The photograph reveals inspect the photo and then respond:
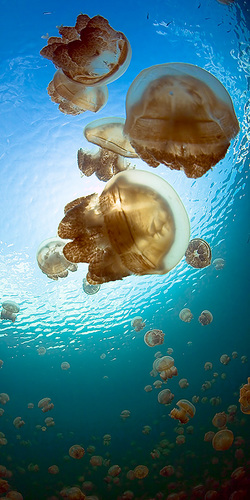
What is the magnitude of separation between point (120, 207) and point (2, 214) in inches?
339

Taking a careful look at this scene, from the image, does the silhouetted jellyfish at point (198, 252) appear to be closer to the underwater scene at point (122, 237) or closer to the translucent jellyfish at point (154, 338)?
the underwater scene at point (122, 237)

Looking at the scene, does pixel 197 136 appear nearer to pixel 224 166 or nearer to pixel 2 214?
pixel 2 214

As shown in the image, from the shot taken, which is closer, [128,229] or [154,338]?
[128,229]

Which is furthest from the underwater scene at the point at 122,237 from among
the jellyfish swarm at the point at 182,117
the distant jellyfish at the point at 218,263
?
the distant jellyfish at the point at 218,263

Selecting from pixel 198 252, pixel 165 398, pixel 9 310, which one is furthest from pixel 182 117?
pixel 165 398

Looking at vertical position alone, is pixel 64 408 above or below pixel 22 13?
below

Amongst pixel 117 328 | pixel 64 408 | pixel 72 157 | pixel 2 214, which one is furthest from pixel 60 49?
pixel 64 408

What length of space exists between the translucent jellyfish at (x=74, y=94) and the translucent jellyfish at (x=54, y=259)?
227 cm

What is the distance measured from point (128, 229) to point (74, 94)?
7.34ft

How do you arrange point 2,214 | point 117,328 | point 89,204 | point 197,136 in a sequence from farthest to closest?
point 117,328 < point 2,214 < point 89,204 < point 197,136

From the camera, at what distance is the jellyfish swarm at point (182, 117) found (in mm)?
2281

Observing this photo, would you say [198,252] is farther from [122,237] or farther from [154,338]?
[122,237]

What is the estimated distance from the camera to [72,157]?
876 centimetres

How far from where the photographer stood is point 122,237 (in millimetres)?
2387
